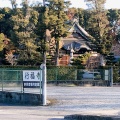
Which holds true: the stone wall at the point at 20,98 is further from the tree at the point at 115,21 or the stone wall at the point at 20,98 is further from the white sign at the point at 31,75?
the tree at the point at 115,21

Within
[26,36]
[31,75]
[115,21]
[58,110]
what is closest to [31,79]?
[31,75]

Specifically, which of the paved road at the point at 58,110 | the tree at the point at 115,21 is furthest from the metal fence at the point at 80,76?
the tree at the point at 115,21

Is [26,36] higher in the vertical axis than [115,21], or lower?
lower

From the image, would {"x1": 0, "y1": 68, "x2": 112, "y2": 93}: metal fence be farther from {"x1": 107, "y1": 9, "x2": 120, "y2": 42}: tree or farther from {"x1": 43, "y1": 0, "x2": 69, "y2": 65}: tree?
{"x1": 107, "y1": 9, "x2": 120, "y2": 42}: tree

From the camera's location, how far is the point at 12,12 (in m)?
44.1

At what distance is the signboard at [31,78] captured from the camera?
19.1m

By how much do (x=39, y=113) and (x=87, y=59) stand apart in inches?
1103

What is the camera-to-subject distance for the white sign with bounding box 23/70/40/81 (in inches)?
754

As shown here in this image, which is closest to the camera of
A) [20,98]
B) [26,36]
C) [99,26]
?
[20,98]

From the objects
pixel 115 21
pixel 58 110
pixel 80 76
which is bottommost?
pixel 58 110

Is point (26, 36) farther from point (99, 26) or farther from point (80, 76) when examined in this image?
point (80, 76)

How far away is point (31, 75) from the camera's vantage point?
19391 millimetres

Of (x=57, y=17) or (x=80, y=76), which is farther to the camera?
(x=57, y=17)

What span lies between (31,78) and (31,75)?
0.58ft
